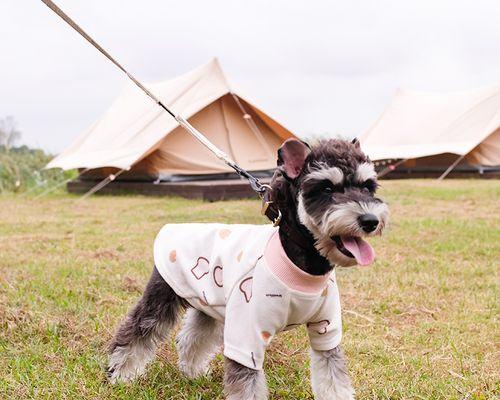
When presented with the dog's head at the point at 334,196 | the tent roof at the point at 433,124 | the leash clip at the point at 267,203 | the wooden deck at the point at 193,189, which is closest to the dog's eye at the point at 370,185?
the dog's head at the point at 334,196

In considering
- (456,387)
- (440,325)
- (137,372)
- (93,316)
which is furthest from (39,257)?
(456,387)

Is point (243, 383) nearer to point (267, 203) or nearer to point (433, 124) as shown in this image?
point (267, 203)

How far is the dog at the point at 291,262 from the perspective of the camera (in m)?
2.46

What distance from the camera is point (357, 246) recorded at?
2.46 metres

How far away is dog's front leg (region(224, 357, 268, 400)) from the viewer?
263 centimetres

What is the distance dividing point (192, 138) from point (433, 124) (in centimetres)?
902

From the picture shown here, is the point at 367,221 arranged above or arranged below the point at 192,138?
above

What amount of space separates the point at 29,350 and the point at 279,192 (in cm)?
191

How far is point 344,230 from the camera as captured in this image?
2395 millimetres

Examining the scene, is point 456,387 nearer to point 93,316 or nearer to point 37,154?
point 93,316

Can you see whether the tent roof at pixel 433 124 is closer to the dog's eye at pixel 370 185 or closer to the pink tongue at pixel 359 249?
the dog's eye at pixel 370 185

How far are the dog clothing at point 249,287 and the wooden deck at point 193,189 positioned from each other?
25.5ft

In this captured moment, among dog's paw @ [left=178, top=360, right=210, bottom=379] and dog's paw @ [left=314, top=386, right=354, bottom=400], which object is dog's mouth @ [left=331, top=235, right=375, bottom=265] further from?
dog's paw @ [left=178, top=360, right=210, bottom=379]

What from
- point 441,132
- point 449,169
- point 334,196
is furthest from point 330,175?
point 441,132
